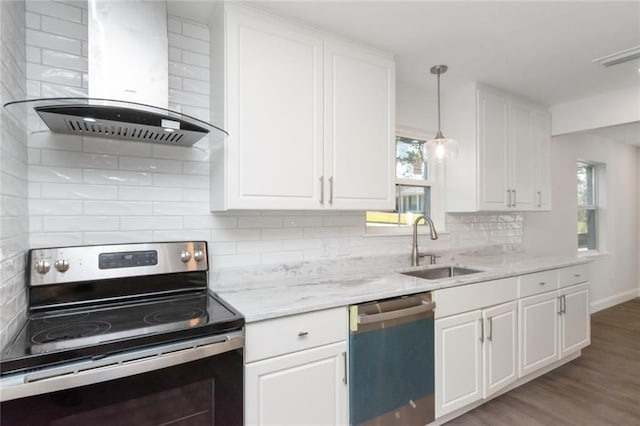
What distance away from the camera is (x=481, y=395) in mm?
2189

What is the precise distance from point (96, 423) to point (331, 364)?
94cm

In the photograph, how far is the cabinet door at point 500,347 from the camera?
223 cm

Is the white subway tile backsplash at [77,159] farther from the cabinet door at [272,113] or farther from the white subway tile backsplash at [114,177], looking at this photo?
the cabinet door at [272,113]

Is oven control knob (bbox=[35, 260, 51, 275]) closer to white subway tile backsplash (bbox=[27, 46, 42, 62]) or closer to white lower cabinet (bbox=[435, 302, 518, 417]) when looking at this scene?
white subway tile backsplash (bbox=[27, 46, 42, 62])

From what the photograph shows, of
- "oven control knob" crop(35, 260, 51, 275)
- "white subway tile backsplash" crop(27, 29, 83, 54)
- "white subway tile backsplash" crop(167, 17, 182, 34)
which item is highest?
"white subway tile backsplash" crop(167, 17, 182, 34)

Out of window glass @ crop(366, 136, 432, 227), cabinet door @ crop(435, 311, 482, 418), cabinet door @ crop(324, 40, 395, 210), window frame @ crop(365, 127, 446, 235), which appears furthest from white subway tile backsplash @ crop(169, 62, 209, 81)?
cabinet door @ crop(435, 311, 482, 418)

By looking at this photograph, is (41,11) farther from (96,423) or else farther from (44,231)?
(96,423)

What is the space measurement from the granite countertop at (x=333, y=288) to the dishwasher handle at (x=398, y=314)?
0.08m

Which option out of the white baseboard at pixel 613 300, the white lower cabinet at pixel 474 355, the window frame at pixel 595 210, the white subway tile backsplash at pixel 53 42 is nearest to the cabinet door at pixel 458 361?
the white lower cabinet at pixel 474 355

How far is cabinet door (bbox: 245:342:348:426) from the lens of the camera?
143cm

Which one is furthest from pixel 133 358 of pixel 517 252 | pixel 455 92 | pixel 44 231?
pixel 517 252

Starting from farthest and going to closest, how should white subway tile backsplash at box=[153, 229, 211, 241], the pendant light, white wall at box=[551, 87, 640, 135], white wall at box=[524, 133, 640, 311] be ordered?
white wall at box=[524, 133, 640, 311] < white wall at box=[551, 87, 640, 135] < the pendant light < white subway tile backsplash at box=[153, 229, 211, 241]

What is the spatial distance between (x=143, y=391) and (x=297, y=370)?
0.64 metres

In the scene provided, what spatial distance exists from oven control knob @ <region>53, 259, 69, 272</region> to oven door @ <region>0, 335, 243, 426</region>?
59 centimetres
